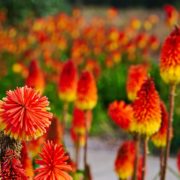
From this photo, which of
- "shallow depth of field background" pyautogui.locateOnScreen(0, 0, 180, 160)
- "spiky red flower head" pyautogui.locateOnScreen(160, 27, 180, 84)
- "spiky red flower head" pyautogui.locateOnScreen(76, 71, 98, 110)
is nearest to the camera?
"spiky red flower head" pyautogui.locateOnScreen(160, 27, 180, 84)

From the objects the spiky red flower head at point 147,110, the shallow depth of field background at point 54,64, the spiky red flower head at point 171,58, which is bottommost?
the spiky red flower head at point 147,110

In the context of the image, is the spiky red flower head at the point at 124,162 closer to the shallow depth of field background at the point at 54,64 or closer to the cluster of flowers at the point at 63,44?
the shallow depth of field background at the point at 54,64

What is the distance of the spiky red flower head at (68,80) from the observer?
3.93 metres

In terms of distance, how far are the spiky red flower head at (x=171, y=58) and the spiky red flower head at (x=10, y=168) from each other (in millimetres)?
1475

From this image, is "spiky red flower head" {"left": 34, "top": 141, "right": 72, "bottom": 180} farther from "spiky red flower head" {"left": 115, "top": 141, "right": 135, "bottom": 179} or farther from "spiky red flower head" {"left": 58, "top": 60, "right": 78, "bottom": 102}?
"spiky red flower head" {"left": 58, "top": 60, "right": 78, "bottom": 102}

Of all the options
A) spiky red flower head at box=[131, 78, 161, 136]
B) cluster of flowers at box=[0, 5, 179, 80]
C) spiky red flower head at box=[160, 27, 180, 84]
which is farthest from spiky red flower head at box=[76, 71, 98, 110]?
cluster of flowers at box=[0, 5, 179, 80]

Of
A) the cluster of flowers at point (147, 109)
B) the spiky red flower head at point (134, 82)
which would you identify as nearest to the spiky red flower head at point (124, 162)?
the cluster of flowers at point (147, 109)

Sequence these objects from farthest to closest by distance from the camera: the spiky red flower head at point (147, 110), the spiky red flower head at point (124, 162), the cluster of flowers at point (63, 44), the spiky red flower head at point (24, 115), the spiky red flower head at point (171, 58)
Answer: the cluster of flowers at point (63, 44)
the spiky red flower head at point (124, 162)
the spiky red flower head at point (171, 58)
the spiky red flower head at point (147, 110)
the spiky red flower head at point (24, 115)

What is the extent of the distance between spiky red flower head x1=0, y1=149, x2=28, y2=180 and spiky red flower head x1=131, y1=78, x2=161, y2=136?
117cm

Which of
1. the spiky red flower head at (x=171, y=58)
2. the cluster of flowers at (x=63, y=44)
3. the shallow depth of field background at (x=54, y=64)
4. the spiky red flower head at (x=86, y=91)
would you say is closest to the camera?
the spiky red flower head at (x=171, y=58)

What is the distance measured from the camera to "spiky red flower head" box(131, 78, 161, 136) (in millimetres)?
2537

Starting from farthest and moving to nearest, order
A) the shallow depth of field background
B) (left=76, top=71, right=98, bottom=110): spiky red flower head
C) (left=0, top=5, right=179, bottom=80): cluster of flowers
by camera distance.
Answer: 1. (left=0, top=5, right=179, bottom=80): cluster of flowers
2. the shallow depth of field background
3. (left=76, top=71, right=98, bottom=110): spiky red flower head

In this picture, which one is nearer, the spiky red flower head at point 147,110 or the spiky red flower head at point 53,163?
the spiky red flower head at point 53,163

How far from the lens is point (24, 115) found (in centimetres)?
138
